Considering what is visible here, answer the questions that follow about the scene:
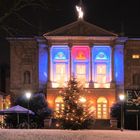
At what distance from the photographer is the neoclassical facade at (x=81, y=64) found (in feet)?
243

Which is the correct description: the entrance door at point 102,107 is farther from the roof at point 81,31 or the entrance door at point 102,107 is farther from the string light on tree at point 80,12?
the string light on tree at point 80,12

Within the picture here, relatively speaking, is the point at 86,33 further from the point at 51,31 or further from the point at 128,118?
the point at 128,118

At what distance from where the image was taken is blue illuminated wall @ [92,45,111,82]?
247ft

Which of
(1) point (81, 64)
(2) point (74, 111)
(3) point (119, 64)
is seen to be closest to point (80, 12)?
(1) point (81, 64)

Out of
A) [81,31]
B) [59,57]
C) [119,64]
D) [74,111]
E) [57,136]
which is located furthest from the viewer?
[119,64]

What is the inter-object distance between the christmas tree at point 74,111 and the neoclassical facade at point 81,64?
787 inches

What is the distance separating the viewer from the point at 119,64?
252 ft

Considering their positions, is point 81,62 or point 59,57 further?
point 59,57

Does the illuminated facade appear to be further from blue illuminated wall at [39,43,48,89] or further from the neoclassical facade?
blue illuminated wall at [39,43,48,89]

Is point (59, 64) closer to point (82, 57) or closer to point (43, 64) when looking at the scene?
point (43, 64)

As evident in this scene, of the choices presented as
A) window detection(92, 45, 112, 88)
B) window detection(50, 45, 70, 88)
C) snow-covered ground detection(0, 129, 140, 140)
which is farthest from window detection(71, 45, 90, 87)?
snow-covered ground detection(0, 129, 140, 140)

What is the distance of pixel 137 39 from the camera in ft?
253

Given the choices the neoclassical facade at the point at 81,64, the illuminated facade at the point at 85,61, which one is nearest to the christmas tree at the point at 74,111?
the neoclassical facade at the point at 81,64

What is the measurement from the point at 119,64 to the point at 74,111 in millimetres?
25612
